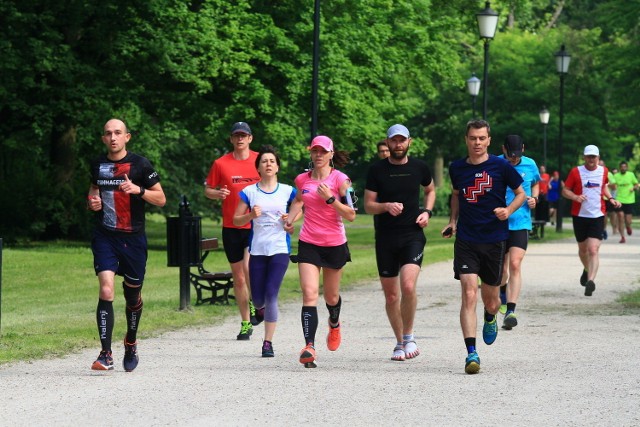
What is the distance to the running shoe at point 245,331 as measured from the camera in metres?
13.3

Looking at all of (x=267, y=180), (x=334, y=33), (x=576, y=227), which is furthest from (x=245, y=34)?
(x=267, y=180)

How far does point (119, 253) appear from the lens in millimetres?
10844

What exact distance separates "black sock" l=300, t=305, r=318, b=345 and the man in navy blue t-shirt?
3.74 ft

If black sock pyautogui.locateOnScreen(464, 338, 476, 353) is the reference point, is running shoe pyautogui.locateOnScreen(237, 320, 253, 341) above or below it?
below

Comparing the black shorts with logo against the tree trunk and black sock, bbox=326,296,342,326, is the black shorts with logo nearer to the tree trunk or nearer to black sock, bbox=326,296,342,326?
black sock, bbox=326,296,342,326

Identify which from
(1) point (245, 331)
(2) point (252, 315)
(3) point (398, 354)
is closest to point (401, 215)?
(3) point (398, 354)

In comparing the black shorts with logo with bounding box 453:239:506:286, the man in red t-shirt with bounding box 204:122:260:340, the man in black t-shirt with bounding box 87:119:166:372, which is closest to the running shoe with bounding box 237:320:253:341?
the man in red t-shirt with bounding box 204:122:260:340

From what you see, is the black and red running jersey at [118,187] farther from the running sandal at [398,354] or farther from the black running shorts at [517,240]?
the black running shorts at [517,240]

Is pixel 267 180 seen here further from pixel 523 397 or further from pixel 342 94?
pixel 342 94

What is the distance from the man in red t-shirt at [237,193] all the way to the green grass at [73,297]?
3.13 ft

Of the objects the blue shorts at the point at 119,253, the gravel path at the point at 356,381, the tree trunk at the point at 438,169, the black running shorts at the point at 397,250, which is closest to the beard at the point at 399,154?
the black running shorts at the point at 397,250

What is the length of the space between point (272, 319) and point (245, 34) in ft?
67.4

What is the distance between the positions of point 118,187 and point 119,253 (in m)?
0.51

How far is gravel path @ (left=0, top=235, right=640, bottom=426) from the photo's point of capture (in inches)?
337
